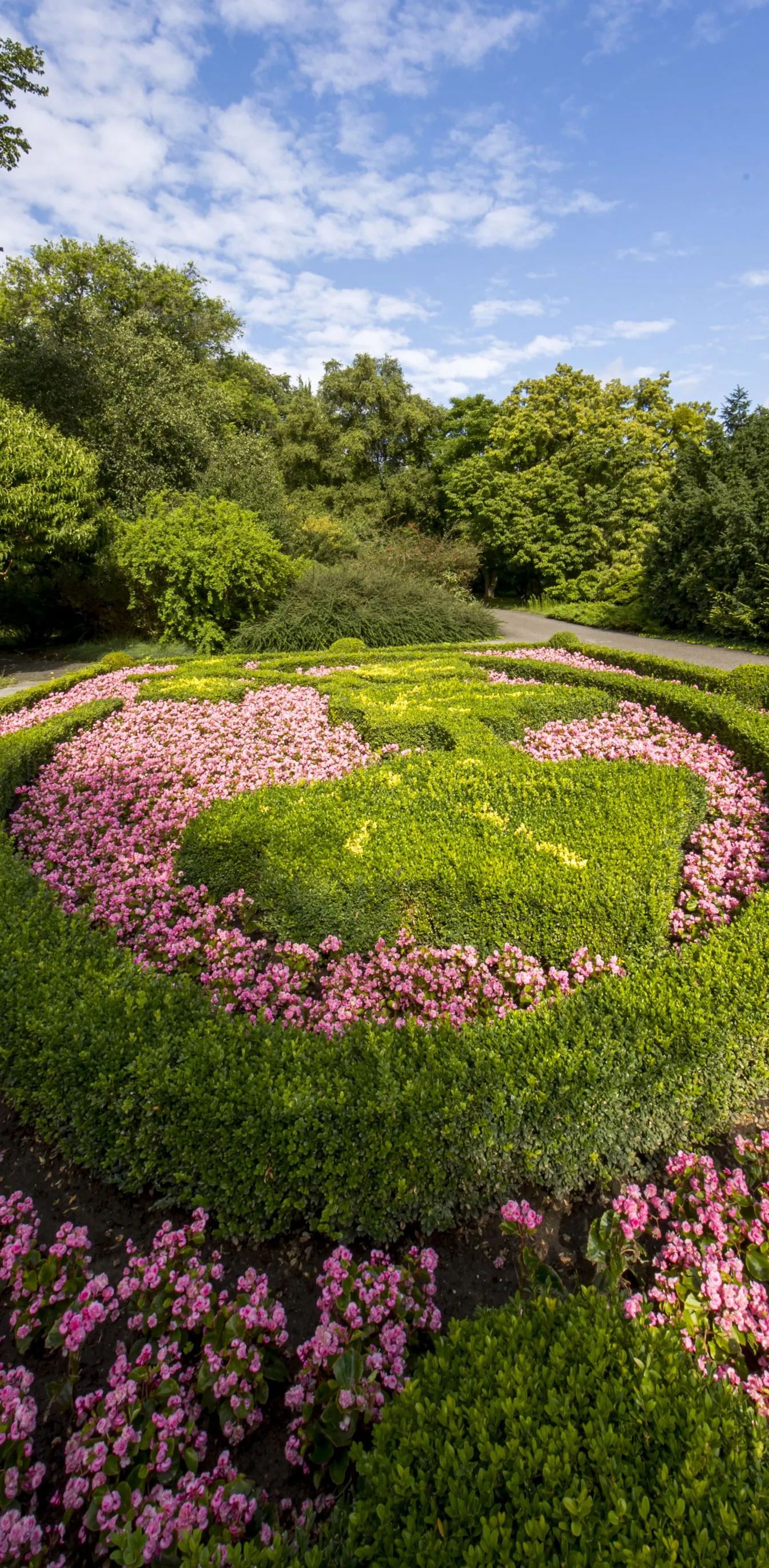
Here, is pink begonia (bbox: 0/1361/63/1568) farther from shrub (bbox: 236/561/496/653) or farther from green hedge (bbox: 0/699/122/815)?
shrub (bbox: 236/561/496/653)

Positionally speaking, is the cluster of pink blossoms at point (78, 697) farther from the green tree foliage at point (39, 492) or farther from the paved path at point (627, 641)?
the paved path at point (627, 641)

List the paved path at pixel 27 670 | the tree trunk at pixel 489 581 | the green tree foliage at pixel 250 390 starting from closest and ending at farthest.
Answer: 1. the paved path at pixel 27 670
2. the green tree foliage at pixel 250 390
3. the tree trunk at pixel 489 581

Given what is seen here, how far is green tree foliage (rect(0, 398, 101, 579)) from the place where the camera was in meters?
13.4

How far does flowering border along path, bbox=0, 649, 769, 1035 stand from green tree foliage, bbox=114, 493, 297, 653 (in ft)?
20.1

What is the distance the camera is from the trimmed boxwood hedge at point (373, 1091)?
2682mm

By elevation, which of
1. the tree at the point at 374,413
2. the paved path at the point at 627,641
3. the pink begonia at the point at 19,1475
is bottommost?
the pink begonia at the point at 19,1475

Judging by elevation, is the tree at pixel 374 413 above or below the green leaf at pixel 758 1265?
above

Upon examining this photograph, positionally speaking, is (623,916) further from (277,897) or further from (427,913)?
(277,897)

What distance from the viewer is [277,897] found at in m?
4.60

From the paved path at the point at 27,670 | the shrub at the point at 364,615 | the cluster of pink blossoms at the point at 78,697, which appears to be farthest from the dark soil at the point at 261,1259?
the paved path at the point at 27,670

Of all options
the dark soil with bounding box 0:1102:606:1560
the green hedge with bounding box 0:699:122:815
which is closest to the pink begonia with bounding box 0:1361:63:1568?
the dark soil with bounding box 0:1102:606:1560

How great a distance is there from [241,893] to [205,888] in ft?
1.04

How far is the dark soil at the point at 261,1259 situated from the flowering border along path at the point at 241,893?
921 mm

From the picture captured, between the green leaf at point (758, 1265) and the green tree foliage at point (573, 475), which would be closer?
the green leaf at point (758, 1265)
